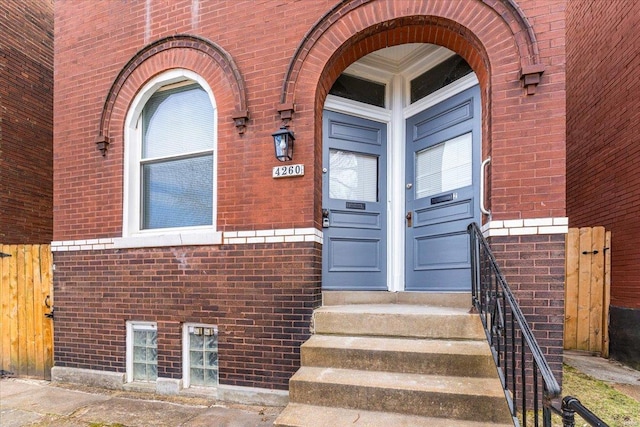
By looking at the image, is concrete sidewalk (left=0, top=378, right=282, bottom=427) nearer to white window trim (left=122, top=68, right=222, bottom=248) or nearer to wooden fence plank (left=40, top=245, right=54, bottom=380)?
wooden fence plank (left=40, top=245, right=54, bottom=380)

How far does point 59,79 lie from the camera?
480 cm

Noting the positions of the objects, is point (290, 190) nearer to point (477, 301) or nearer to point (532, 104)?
point (477, 301)

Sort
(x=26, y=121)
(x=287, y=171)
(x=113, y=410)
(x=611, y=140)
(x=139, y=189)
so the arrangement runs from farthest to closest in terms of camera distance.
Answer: (x=26, y=121) < (x=611, y=140) < (x=139, y=189) < (x=287, y=171) < (x=113, y=410)

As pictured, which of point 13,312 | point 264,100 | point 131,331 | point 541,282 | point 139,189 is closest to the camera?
point 541,282

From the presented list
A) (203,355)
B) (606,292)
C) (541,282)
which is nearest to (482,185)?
(541,282)

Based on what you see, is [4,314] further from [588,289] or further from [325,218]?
[588,289]

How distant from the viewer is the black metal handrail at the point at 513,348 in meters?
1.79

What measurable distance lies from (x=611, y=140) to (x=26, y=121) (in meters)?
9.30

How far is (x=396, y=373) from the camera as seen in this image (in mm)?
2986

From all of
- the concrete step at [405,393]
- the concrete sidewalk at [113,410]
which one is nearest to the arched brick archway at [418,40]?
the concrete step at [405,393]

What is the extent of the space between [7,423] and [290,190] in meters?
3.35

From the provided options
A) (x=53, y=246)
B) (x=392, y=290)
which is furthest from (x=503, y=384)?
(x=53, y=246)

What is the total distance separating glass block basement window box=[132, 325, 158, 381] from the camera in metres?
4.21

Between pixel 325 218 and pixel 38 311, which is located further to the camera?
pixel 38 311
